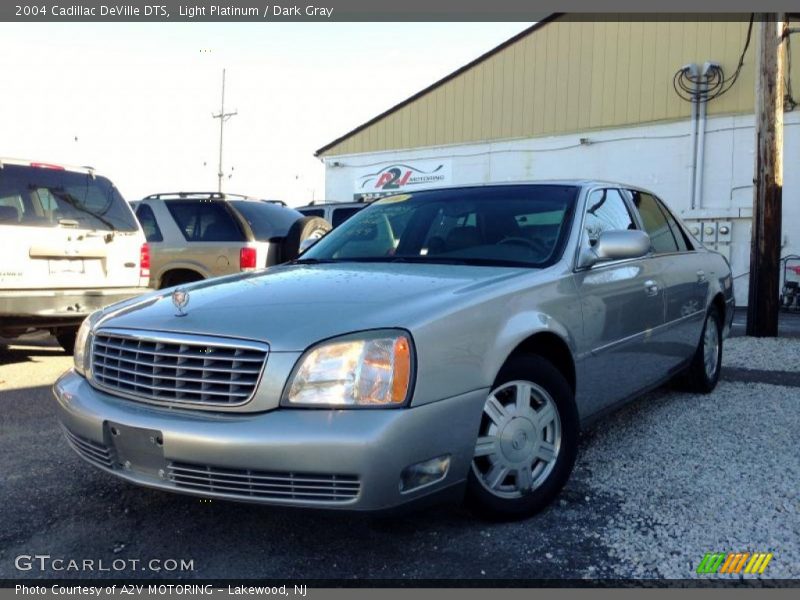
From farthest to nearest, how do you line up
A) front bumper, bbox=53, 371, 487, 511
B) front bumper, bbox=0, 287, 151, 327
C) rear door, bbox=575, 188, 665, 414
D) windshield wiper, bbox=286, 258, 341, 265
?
front bumper, bbox=0, 287, 151, 327 → windshield wiper, bbox=286, 258, 341, 265 → rear door, bbox=575, 188, 665, 414 → front bumper, bbox=53, 371, 487, 511

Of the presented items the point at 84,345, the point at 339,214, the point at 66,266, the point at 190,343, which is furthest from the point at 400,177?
the point at 190,343

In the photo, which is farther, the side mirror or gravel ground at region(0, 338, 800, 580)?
the side mirror

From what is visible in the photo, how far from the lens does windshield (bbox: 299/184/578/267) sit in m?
3.68

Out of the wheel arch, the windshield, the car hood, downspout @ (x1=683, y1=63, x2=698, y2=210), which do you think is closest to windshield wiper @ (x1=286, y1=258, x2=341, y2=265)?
the windshield

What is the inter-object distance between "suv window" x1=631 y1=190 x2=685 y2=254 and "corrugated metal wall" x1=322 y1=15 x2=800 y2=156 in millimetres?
11061

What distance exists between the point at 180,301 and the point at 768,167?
8093 millimetres

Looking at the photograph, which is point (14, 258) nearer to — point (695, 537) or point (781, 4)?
point (695, 537)

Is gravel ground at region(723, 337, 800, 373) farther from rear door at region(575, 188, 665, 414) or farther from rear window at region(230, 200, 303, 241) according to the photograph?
rear window at region(230, 200, 303, 241)

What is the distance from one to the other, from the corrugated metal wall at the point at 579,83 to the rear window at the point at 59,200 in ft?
39.1

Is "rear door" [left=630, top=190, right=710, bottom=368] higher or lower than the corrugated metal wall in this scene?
lower

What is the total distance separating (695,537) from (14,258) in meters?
5.62

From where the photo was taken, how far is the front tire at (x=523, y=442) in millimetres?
2908

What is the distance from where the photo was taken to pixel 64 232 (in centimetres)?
643

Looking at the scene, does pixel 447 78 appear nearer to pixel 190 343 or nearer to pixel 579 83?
pixel 579 83
